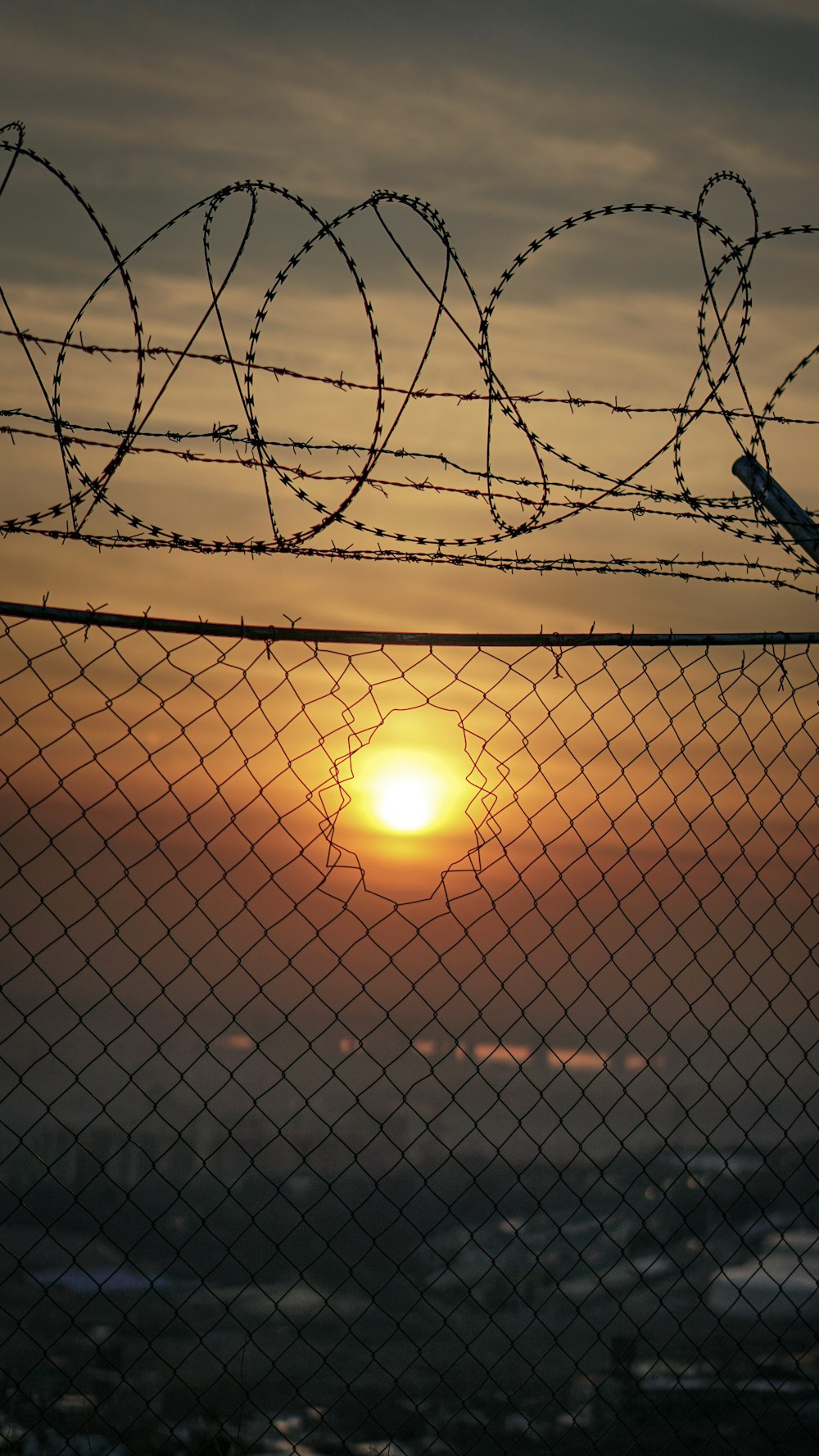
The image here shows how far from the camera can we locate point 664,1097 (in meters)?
3.92

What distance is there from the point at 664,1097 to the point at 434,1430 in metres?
1.18

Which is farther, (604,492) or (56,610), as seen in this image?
(604,492)

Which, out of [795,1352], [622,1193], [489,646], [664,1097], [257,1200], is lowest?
[795,1352]

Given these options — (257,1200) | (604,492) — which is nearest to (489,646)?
(604,492)

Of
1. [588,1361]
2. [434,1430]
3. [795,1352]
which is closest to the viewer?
[434,1430]

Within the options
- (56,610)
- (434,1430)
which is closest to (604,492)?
(56,610)

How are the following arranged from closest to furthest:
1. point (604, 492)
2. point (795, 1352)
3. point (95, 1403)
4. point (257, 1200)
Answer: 1. point (95, 1403)
2. point (604, 492)
3. point (795, 1352)
4. point (257, 1200)

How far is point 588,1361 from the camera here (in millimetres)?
33781

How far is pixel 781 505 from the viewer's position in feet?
12.6

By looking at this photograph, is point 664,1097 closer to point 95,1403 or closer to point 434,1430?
point 434,1430

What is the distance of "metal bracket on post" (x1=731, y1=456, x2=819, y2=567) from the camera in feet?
12.5

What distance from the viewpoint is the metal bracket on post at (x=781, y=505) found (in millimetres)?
3795

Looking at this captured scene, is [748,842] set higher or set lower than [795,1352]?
higher

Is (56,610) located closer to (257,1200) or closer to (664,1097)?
(664,1097)
